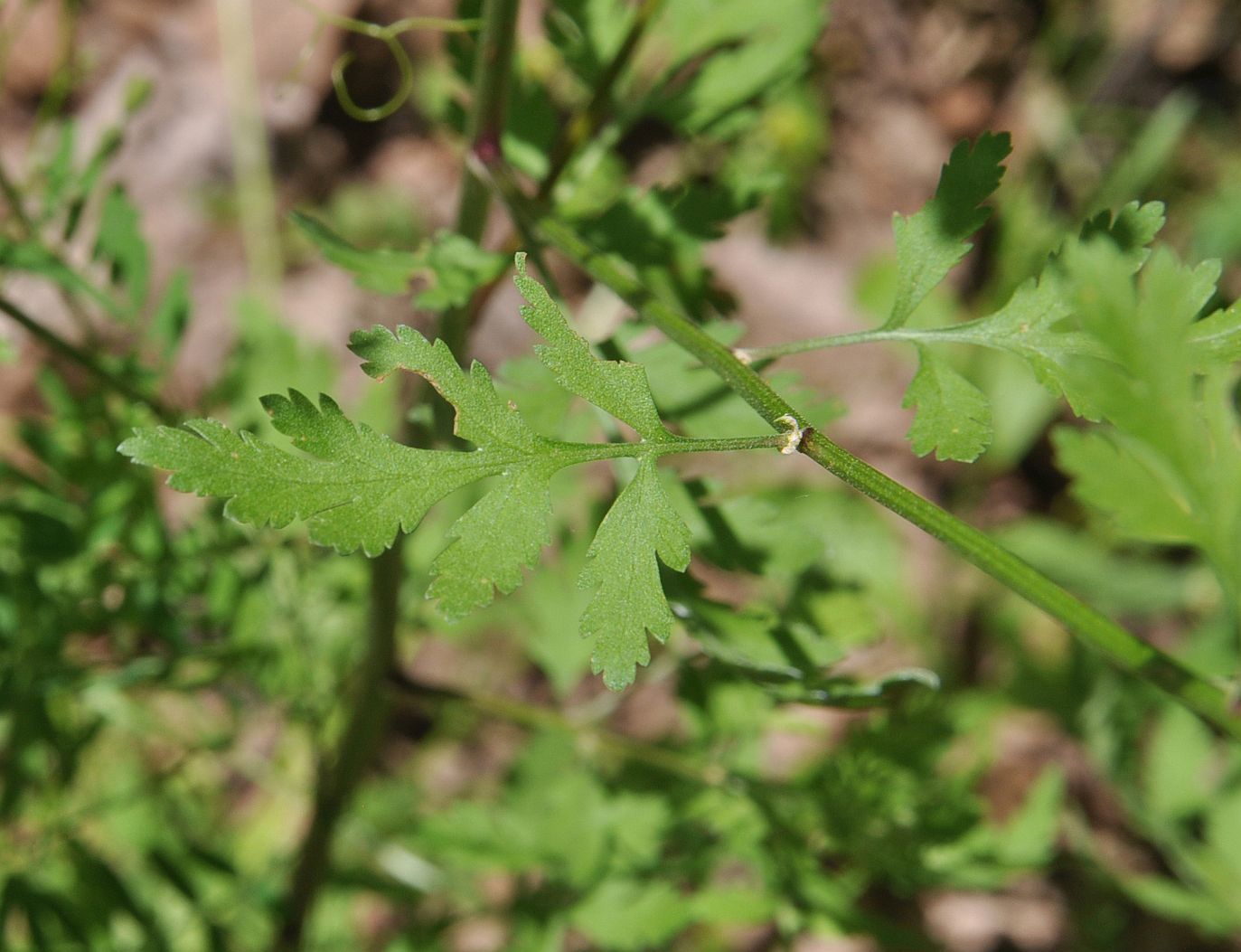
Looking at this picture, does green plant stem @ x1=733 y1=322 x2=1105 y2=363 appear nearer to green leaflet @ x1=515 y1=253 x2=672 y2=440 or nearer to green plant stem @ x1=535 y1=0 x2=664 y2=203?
green leaflet @ x1=515 y1=253 x2=672 y2=440

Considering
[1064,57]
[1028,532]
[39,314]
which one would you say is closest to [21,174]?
[39,314]

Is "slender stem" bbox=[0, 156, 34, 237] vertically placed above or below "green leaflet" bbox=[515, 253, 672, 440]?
below

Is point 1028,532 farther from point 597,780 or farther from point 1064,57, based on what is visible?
point 597,780

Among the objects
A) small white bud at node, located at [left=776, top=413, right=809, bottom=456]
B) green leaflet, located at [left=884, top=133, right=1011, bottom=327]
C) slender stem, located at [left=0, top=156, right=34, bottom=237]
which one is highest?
green leaflet, located at [left=884, top=133, right=1011, bottom=327]

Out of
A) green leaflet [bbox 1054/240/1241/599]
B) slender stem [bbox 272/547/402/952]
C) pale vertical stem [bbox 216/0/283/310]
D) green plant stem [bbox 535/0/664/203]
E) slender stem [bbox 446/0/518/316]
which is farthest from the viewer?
pale vertical stem [bbox 216/0/283/310]

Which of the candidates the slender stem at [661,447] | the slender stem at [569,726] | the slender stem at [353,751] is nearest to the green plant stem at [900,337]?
the slender stem at [661,447]

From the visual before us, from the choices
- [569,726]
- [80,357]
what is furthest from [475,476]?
[569,726]

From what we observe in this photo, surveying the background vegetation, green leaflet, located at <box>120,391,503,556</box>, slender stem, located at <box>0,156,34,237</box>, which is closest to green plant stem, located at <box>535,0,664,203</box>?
the background vegetation
